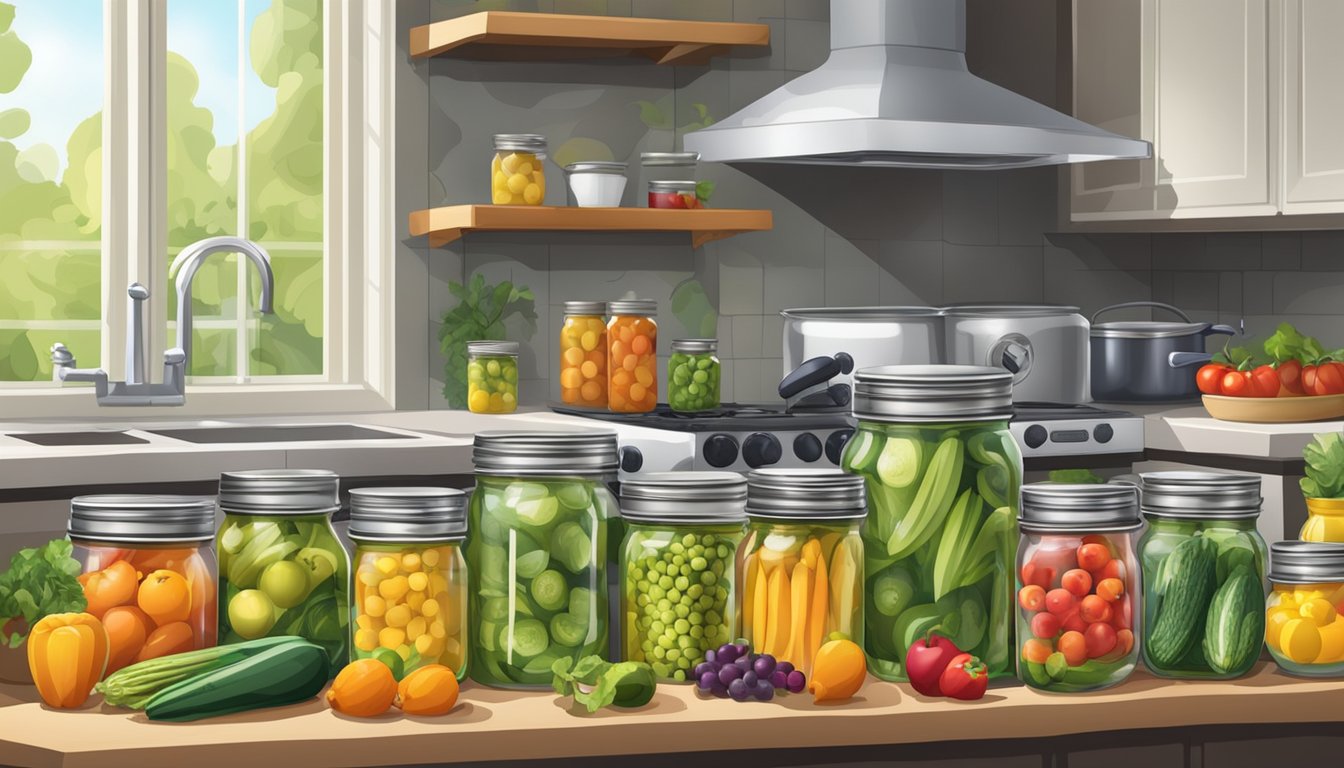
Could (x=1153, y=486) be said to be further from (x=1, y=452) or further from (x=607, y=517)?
(x=1, y=452)

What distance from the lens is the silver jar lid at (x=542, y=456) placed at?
1.32m

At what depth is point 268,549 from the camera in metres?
1.30

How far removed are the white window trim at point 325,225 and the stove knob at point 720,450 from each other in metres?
1.09

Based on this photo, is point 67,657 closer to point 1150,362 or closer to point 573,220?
point 573,220

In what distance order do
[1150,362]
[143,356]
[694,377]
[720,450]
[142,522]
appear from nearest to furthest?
[142,522]
[720,450]
[143,356]
[694,377]
[1150,362]

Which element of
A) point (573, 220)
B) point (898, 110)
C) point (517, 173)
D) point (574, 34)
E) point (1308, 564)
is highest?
point (574, 34)

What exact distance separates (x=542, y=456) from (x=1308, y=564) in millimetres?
681

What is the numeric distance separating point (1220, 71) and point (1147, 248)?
2.76 ft

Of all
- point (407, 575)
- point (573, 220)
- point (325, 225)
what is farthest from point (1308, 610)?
point (325, 225)

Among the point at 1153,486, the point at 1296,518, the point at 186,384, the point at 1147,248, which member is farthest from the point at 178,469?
the point at 1147,248

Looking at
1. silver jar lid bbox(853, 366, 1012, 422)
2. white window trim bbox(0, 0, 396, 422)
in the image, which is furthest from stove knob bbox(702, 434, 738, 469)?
silver jar lid bbox(853, 366, 1012, 422)

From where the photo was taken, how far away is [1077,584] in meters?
1.26

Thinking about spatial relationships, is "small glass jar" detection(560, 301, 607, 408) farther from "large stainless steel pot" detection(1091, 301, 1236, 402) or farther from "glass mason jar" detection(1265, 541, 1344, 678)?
"glass mason jar" detection(1265, 541, 1344, 678)

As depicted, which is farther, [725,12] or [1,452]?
[725,12]
